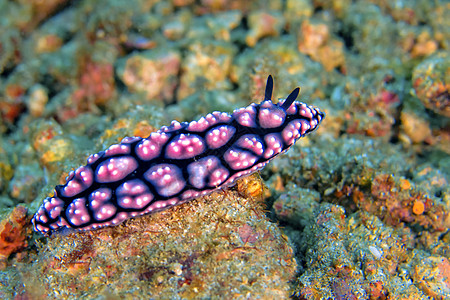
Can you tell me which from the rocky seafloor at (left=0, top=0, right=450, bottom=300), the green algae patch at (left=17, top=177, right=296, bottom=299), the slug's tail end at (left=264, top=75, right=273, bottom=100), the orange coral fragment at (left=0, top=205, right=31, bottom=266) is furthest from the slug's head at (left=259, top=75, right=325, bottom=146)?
the orange coral fragment at (left=0, top=205, right=31, bottom=266)

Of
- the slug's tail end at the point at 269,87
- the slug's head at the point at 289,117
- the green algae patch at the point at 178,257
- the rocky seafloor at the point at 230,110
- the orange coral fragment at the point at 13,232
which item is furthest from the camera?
the orange coral fragment at the point at 13,232

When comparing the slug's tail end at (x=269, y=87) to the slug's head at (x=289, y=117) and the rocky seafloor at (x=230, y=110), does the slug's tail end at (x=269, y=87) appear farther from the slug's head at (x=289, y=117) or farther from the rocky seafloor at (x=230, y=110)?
the rocky seafloor at (x=230, y=110)

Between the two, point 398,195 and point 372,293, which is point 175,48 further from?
point 372,293

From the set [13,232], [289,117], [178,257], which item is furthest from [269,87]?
[13,232]

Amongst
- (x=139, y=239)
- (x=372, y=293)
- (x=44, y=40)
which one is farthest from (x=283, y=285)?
(x=44, y=40)

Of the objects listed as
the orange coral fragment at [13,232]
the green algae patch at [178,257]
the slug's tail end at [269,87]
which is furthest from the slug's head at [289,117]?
the orange coral fragment at [13,232]

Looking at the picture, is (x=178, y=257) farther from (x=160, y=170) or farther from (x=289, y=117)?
(x=289, y=117)
